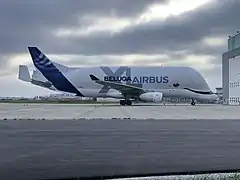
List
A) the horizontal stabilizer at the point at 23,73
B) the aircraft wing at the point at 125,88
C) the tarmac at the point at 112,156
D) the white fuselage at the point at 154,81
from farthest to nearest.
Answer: the horizontal stabilizer at the point at 23,73 < the white fuselage at the point at 154,81 < the aircraft wing at the point at 125,88 < the tarmac at the point at 112,156

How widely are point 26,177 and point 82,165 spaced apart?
1.24 m

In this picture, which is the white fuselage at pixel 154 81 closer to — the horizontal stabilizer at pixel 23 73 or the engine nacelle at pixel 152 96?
the engine nacelle at pixel 152 96

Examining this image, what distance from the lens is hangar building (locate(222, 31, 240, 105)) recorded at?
190 feet

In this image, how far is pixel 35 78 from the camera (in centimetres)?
5134

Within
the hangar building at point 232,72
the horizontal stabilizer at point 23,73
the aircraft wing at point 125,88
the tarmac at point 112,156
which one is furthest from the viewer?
the hangar building at point 232,72

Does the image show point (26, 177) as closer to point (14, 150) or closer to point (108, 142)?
point (14, 150)

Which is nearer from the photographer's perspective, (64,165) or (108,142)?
(64,165)

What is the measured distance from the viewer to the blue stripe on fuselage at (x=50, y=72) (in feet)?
160

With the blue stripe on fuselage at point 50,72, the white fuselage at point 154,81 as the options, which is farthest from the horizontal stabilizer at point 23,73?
the white fuselage at point 154,81

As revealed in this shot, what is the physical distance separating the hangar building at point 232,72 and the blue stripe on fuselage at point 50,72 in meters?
22.5

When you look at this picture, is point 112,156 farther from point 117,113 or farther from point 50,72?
point 50,72

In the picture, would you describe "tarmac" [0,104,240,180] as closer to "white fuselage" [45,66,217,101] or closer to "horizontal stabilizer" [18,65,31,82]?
"white fuselage" [45,66,217,101]

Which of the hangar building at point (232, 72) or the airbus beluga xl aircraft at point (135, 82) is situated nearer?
the airbus beluga xl aircraft at point (135, 82)

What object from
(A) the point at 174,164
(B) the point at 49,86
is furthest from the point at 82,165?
(B) the point at 49,86
